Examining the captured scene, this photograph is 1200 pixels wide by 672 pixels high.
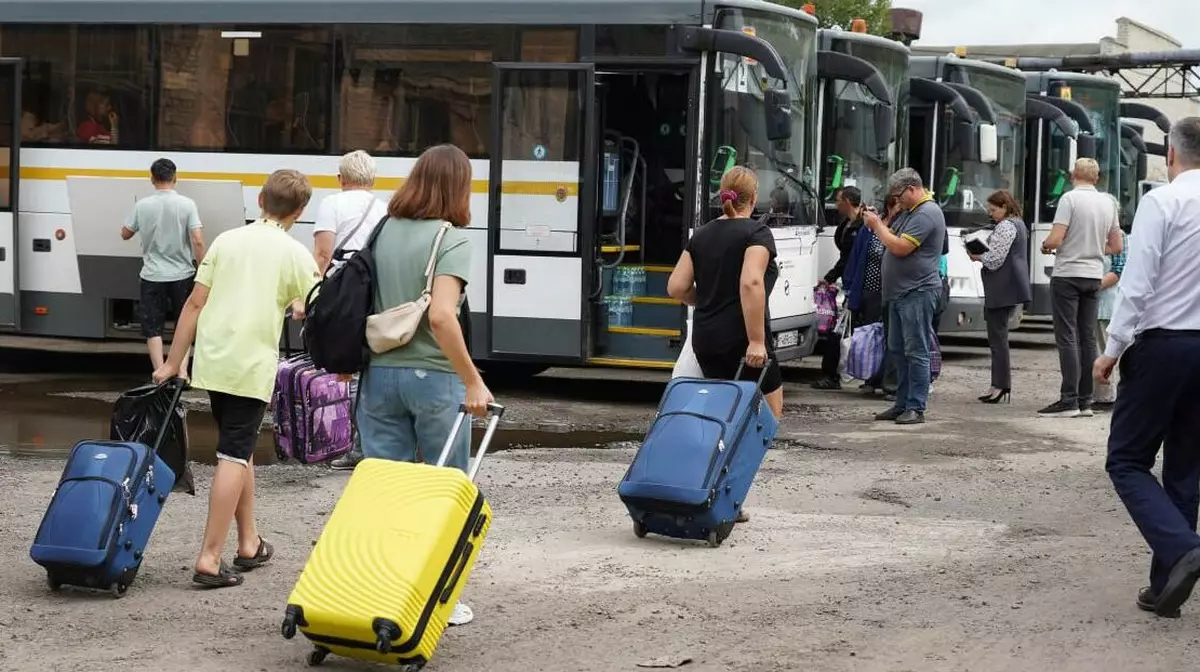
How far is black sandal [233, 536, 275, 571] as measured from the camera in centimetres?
735

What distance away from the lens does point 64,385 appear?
583 inches

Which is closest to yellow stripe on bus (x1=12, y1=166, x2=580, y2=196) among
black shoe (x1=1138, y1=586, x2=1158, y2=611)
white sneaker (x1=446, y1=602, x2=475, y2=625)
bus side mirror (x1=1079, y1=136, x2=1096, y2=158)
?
white sneaker (x1=446, y1=602, x2=475, y2=625)

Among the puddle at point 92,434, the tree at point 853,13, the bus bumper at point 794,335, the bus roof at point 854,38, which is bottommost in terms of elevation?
the puddle at point 92,434

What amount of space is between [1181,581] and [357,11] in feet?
31.0

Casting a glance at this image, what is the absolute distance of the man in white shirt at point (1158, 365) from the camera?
6.65 metres

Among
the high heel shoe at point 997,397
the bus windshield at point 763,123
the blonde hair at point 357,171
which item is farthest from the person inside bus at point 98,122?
the high heel shoe at point 997,397

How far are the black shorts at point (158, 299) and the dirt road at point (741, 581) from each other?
2.80m

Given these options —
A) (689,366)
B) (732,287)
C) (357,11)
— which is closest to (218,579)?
(689,366)

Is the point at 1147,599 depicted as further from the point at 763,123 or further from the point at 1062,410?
the point at 763,123

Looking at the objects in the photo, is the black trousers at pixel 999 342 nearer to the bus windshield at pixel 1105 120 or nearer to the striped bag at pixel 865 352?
the striped bag at pixel 865 352

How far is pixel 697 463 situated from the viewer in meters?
7.83

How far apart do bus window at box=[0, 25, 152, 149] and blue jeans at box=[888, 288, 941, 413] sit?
260 inches

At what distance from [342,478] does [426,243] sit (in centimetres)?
393

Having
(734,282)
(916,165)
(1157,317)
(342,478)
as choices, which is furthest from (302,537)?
(916,165)
